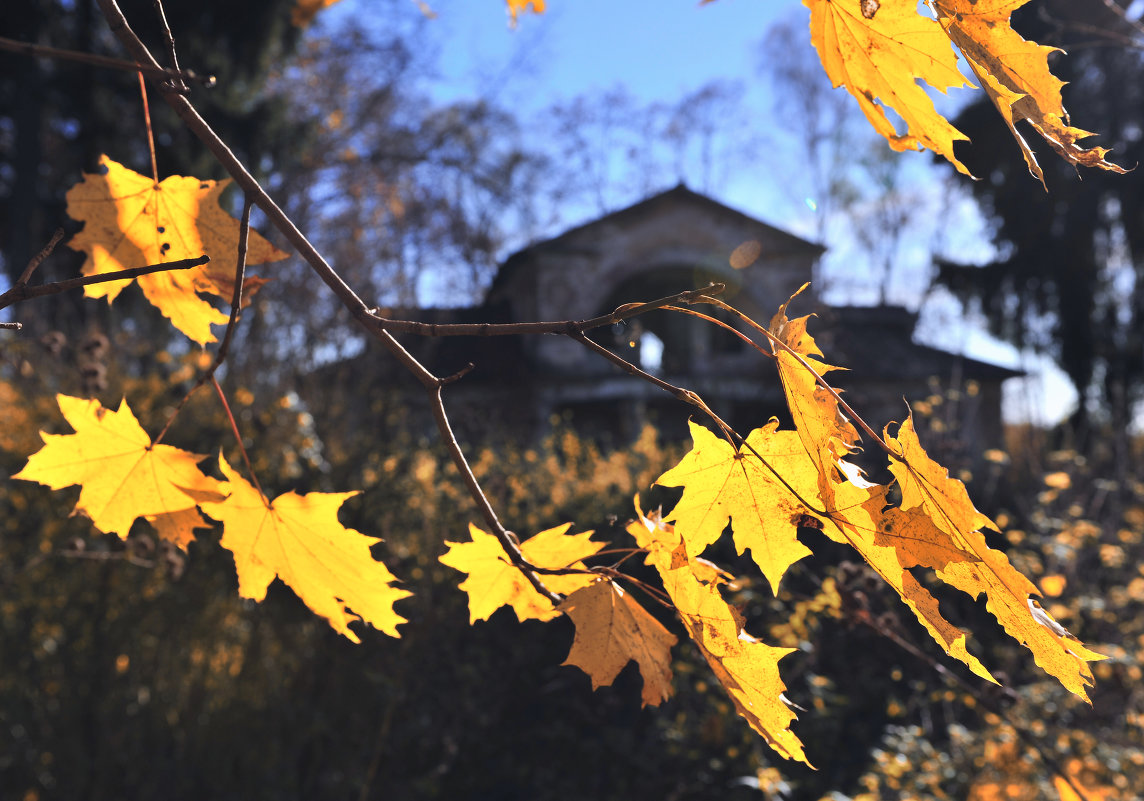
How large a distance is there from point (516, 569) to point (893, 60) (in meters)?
0.51

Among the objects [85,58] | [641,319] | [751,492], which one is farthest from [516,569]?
[641,319]

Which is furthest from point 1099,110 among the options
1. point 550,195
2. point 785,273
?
point 550,195

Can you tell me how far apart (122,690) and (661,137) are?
14.7 meters

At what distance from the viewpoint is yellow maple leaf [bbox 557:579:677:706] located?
2.00 ft

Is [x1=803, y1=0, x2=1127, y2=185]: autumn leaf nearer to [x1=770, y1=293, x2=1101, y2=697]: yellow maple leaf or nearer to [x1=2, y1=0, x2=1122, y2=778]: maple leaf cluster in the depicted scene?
[x1=2, y1=0, x2=1122, y2=778]: maple leaf cluster

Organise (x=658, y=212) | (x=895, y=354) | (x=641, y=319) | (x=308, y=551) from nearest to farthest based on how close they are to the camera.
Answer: (x=308, y=551) → (x=641, y=319) → (x=658, y=212) → (x=895, y=354)

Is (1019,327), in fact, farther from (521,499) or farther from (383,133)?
(521,499)

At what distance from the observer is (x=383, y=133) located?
11547mm

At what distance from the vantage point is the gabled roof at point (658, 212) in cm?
963

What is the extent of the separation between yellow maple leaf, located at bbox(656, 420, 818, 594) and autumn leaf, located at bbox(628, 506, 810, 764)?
3 centimetres

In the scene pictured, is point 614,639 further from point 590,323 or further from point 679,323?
point 679,323

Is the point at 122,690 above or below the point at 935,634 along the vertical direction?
above

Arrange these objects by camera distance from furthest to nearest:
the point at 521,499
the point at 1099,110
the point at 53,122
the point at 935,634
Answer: the point at 1099,110 → the point at 53,122 → the point at 521,499 → the point at 935,634

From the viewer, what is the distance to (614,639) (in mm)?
626
